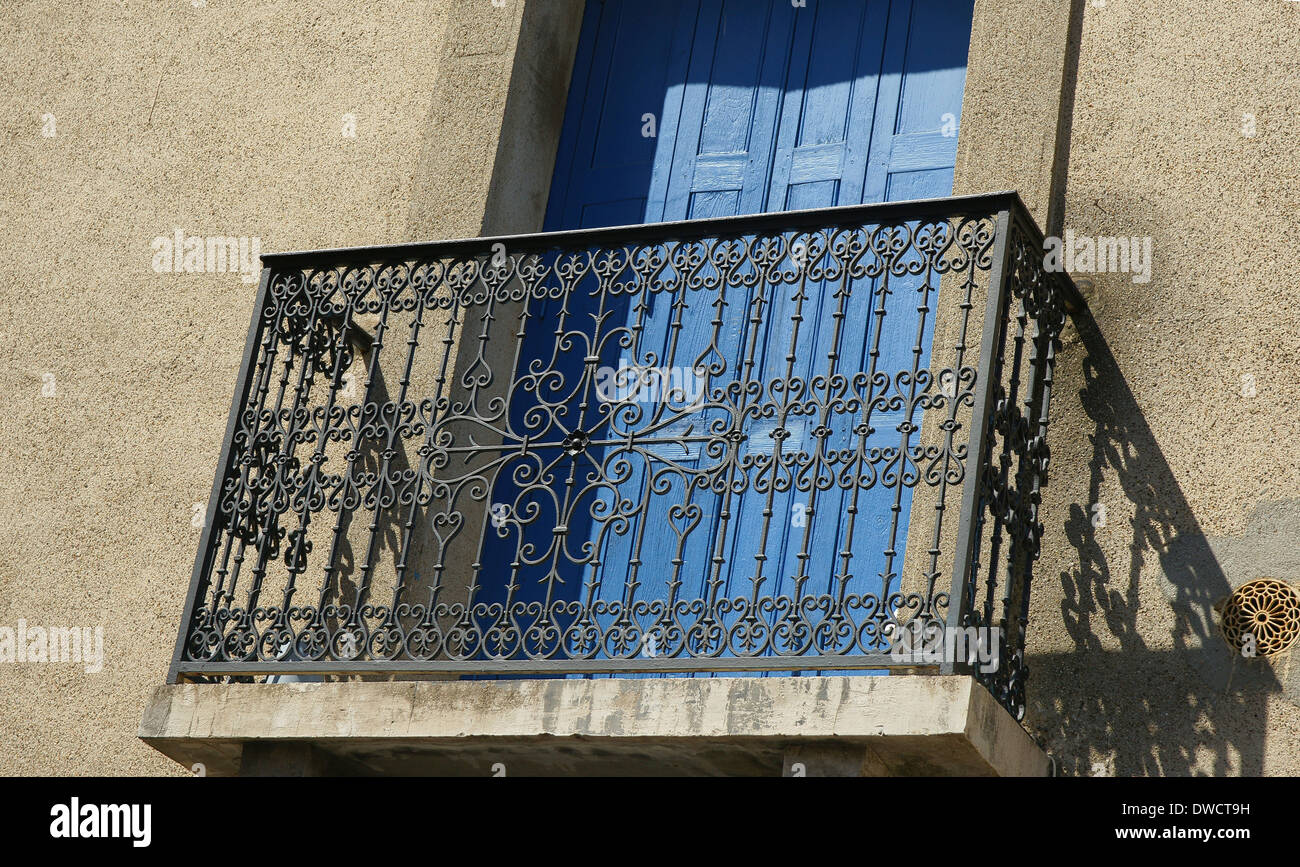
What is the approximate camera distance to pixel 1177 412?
6.42 metres

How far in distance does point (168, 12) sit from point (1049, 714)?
5699mm

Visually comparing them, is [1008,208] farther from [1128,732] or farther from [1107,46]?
[1128,732]

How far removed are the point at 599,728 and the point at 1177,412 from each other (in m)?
2.33

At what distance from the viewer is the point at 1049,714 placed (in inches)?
246

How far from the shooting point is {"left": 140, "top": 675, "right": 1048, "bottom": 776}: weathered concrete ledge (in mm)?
5723

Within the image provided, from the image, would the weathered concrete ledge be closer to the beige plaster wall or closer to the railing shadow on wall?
the railing shadow on wall

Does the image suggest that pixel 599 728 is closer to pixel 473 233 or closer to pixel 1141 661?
pixel 1141 661

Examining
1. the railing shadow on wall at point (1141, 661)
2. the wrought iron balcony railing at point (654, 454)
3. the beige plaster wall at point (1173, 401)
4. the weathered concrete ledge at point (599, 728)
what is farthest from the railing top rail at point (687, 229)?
the weathered concrete ledge at point (599, 728)

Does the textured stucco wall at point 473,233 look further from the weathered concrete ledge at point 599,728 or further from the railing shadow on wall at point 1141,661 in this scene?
the weathered concrete ledge at point 599,728

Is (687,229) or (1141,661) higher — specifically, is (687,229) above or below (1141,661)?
above

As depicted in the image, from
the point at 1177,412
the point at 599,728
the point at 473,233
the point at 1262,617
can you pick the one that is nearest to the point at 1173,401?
the point at 1177,412

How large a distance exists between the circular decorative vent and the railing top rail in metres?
1.48

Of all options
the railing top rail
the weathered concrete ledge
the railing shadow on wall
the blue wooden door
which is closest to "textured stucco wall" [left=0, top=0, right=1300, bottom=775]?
the railing shadow on wall
